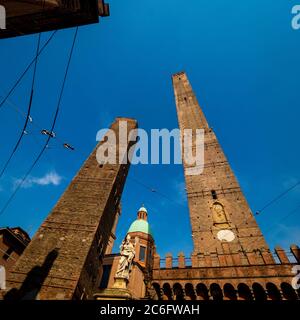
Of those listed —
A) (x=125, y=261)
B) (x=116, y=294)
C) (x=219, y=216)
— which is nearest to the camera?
(x=116, y=294)

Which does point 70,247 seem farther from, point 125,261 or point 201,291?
point 201,291

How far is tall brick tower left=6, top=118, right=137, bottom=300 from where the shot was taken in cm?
Result: 852

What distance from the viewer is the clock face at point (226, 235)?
43.3ft

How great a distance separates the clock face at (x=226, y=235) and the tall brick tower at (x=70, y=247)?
25.2 ft

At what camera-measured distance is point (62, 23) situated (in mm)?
6730

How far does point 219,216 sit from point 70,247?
33.7 feet

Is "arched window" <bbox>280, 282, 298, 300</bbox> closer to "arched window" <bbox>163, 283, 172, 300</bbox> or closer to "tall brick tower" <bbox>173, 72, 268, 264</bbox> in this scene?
"tall brick tower" <bbox>173, 72, 268, 264</bbox>

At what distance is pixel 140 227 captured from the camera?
2988 cm

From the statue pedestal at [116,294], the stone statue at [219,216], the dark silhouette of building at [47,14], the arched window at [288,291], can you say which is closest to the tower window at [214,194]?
the stone statue at [219,216]

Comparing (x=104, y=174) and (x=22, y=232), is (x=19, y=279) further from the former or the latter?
(x=22, y=232)

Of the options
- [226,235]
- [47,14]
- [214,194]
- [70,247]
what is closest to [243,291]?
[226,235]

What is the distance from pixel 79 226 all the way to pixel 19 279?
330 cm

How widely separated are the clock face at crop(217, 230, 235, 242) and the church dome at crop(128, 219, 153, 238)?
17.5 m

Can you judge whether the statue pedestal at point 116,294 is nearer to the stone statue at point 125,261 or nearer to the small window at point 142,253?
the stone statue at point 125,261
